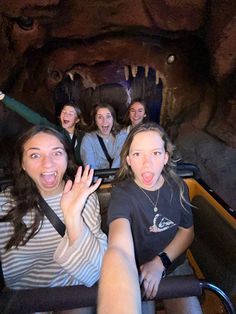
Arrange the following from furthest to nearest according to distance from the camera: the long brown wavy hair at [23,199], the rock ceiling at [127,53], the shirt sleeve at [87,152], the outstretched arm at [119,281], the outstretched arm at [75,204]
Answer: the rock ceiling at [127,53], the shirt sleeve at [87,152], the long brown wavy hair at [23,199], the outstretched arm at [75,204], the outstretched arm at [119,281]

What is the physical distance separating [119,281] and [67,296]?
1.01 feet

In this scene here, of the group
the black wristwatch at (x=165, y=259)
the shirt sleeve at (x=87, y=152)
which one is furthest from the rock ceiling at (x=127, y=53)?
the black wristwatch at (x=165, y=259)

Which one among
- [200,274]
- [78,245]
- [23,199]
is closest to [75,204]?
[78,245]

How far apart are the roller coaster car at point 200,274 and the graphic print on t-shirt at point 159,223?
31cm

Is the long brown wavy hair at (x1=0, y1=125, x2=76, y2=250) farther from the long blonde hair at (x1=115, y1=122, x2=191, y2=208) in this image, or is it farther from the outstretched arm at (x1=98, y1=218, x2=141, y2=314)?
the outstretched arm at (x1=98, y1=218, x2=141, y2=314)

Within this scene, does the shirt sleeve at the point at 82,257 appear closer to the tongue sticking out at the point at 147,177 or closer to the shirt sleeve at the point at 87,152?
the tongue sticking out at the point at 147,177

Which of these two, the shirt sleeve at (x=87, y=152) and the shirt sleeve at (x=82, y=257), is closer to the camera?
the shirt sleeve at (x=82, y=257)

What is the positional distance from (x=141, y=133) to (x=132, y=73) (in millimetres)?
3326

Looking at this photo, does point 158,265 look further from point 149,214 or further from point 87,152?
point 87,152

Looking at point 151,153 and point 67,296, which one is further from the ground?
point 151,153

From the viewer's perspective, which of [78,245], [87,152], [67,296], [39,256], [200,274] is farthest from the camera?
[87,152]

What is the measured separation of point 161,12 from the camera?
10.9 ft

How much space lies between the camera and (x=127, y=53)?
3955 millimetres

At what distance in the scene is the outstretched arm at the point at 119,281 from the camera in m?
0.65
